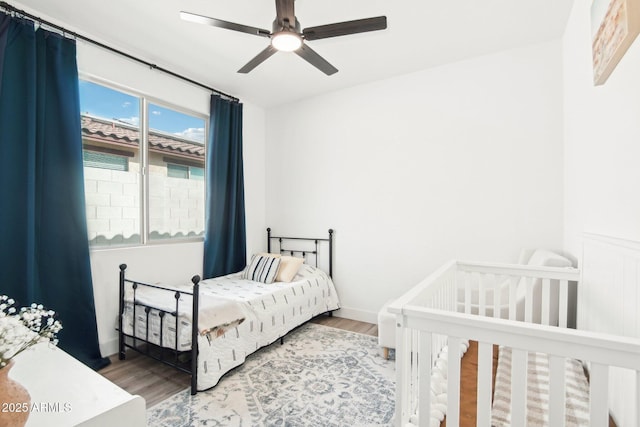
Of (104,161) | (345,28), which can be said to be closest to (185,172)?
(104,161)

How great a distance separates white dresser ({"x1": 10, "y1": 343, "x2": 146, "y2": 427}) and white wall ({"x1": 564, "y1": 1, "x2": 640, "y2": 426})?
65.8 inches

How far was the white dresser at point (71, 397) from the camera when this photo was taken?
888 millimetres

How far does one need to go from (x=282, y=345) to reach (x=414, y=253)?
1.52 m

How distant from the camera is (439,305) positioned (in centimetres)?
165

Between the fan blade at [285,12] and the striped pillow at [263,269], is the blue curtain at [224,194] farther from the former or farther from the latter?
the fan blade at [285,12]

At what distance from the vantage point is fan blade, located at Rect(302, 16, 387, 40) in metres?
1.75

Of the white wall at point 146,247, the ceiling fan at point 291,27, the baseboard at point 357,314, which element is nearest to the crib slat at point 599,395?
the ceiling fan at point 291,27

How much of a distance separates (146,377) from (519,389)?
7.74 feet

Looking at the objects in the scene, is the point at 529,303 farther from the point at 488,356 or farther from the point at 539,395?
the point at 488,356

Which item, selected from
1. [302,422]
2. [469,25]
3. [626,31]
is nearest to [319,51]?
[469,25]

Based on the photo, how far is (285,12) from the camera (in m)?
1.75

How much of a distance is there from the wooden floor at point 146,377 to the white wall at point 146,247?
238 mm

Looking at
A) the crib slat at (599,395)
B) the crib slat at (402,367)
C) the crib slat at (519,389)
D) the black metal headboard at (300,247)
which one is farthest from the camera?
the black metal headboard at (300,247)

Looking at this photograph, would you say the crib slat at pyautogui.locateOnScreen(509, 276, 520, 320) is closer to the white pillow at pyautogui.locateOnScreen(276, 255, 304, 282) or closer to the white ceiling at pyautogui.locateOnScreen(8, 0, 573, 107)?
the white ceiling at pyautogui.locateOnScreen(8, 0, 573, 107)
